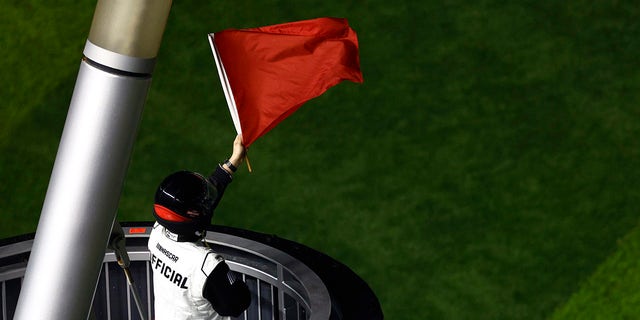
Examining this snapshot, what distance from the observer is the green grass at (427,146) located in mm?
7066

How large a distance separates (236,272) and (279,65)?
1.43 metres

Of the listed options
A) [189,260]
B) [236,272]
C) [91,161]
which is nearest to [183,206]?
[189,260]

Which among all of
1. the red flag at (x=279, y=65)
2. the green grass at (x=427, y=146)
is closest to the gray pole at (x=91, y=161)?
the red flag at (x=279, y=65)

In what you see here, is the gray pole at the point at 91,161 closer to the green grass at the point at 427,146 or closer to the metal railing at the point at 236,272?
the metal railing at the point at 236,272

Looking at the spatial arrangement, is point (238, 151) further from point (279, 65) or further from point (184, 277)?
point (184, 277)

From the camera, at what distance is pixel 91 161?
70.3 inches

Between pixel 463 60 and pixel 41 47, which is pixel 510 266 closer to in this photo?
pixel 463 60

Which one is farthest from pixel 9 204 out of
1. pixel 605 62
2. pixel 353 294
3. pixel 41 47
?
pixel 605 62

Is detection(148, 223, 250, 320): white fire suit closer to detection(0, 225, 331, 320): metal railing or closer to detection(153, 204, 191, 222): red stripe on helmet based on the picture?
detection(153, 204, 191, 222): red stripe on helmet

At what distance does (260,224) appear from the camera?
7.42m

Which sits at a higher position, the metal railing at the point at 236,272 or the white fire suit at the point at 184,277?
the white fire suit at the point at 184,277

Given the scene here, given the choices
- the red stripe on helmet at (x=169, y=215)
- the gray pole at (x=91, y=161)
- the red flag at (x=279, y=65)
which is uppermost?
the gray pole at (x=91, y=161)

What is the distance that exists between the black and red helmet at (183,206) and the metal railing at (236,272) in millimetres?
627

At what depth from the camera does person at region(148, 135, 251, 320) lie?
3887mm
